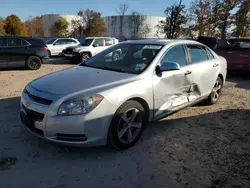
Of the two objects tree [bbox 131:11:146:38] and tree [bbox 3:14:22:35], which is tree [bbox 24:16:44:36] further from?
tree [bbox 131:11:146:38]

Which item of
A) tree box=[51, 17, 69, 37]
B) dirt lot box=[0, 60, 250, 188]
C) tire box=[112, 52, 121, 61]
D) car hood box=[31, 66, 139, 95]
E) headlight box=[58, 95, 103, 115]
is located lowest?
dirt lot box=[0, 60, 250, 188]

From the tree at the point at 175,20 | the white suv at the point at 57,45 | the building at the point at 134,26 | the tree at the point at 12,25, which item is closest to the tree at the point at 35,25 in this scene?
the building at the point at 134,26

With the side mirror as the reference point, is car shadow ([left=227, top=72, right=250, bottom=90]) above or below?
below

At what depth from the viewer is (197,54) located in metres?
4.71

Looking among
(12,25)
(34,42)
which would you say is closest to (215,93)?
(34,42)

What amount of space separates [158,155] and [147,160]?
225 mm

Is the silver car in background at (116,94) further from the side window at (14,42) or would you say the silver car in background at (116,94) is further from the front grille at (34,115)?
the side window at (14,42)

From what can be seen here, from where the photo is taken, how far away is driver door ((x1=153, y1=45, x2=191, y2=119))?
11.9 ft

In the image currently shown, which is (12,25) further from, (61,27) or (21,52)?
(21,52)

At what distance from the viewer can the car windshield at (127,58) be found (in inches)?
147

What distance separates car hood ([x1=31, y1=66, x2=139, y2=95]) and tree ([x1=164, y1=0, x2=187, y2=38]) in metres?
23.4

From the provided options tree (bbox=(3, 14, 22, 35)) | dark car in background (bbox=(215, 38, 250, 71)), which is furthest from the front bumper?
tree (bbox=(3, 14, 22, 35))

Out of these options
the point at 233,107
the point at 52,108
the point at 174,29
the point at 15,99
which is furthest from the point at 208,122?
the point at 174,29

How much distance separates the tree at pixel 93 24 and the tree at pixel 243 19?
22.9 metres
